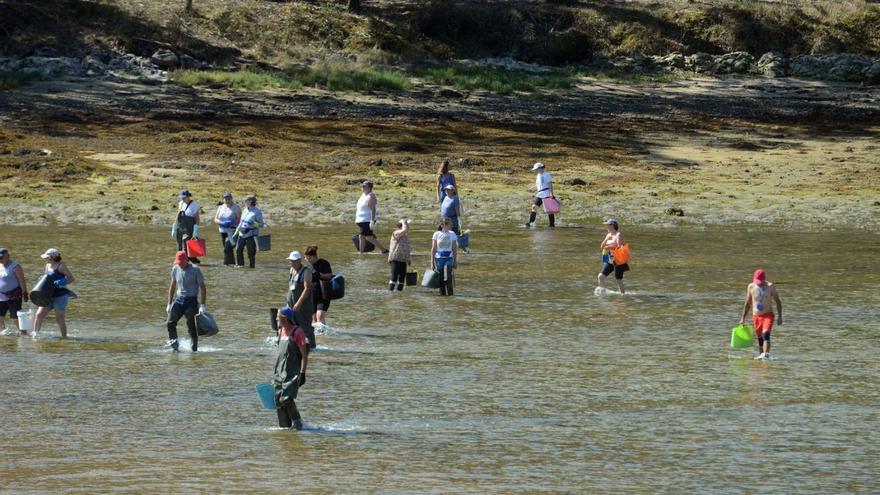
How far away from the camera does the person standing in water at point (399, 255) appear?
80.6ft

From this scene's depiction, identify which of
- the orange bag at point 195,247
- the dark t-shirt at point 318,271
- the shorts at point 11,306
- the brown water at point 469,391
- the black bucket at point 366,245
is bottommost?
the brown water at point 469,391

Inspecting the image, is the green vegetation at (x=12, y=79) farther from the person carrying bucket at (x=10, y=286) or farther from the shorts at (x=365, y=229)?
the person carrying bucket at (x=10, y=286)

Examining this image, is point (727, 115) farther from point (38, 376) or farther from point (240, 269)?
point (38, 376)

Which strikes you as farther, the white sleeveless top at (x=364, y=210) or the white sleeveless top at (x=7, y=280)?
the white sleeveless top at (x=364, y=210)

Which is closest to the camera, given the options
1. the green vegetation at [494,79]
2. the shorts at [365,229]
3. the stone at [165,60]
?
the shorts at [365,229]

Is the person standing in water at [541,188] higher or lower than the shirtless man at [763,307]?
higher

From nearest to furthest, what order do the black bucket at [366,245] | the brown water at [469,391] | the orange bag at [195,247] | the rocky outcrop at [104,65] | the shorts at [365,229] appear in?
the brown water at [469,391], the orange bag at [195,247], the shorts at [365,229], the black bucket at [366,245], the rocky outcrop at [104,65]

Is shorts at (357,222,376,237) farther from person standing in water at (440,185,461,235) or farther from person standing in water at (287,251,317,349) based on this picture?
person standing in water at (287,251,317,349)

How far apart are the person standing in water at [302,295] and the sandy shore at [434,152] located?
16.2m

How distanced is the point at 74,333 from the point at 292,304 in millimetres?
3831

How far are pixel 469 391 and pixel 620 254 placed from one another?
7604 millimetres

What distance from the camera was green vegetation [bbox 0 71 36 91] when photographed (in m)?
46.8

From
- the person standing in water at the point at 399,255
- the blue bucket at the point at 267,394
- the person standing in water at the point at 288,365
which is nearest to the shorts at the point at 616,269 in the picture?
the person standing in water at the point at 399,255

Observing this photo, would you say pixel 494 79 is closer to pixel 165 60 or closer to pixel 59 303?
pixel 165 60
